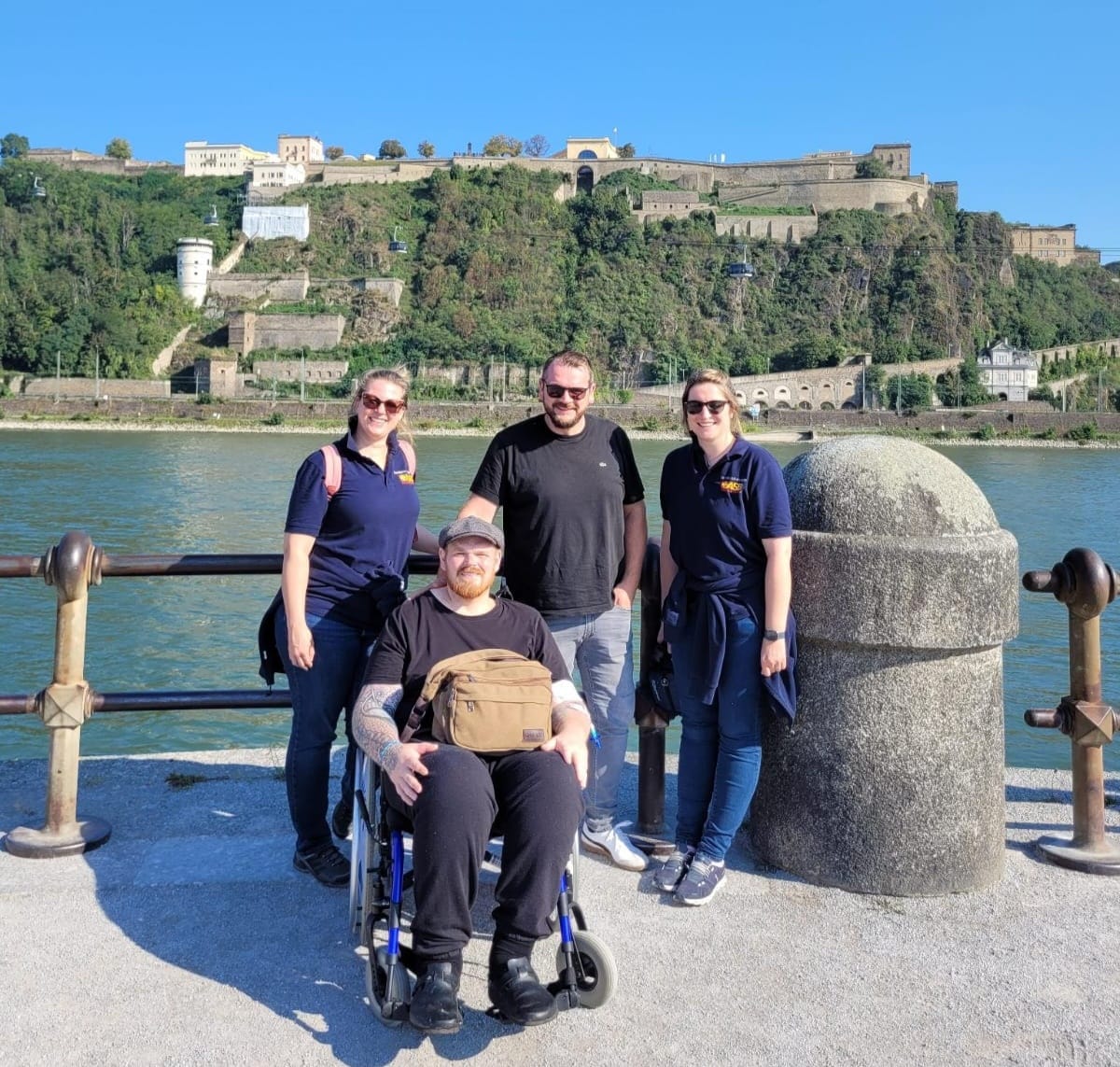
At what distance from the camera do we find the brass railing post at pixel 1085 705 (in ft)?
11.0

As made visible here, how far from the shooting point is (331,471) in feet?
10.4

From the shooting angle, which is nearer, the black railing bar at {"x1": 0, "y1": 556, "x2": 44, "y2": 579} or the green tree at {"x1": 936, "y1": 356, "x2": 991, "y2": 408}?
the black railing bar at {"x1": 0, "y1": 556, "x2": 44, "y2": 579}

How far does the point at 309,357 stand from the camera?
266 ft

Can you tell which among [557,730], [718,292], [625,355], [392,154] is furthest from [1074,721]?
[392,154]

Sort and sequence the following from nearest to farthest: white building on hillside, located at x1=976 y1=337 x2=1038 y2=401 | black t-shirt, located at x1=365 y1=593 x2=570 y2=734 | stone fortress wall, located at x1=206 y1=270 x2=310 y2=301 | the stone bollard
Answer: black t-shirt, located at x1=365 y1=593 x2=570 y2=734, the stone bollard, white building on hillside, located at x1=976 y1=337 x2=1038 y2=401, stone fortress wall, located at x1=206 y1=270 x2=310 y2=301

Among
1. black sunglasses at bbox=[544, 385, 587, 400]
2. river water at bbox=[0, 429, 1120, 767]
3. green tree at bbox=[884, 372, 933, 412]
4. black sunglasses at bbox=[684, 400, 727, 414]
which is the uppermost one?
green tree at bbox=[884, 372, 933, 412]

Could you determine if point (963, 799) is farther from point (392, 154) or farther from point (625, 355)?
point (392, 154)

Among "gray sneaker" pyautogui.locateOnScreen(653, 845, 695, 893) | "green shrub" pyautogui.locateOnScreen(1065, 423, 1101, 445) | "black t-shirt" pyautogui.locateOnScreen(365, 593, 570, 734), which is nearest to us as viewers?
"black t-shirt" pyautogui.locateOnScreen(365, 593, 570, 734)

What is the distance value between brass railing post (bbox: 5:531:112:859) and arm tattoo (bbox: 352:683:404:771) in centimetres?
110

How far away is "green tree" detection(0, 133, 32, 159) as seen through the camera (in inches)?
4584

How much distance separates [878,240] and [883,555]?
98.0 meters

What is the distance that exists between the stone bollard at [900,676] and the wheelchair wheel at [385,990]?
1.33 meters

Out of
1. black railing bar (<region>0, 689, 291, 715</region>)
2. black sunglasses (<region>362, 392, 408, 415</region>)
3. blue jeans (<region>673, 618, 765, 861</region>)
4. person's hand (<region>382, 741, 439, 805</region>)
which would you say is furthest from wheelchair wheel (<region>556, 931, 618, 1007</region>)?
black sunglasses (<region>362, 392, 408, 415</region>)

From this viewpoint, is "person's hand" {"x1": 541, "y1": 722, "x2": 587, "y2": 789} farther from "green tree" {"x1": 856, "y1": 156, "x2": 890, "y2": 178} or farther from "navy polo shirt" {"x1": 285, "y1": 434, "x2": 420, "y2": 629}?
"green tree" {"x1": 856, "y1": 156, "x2": 890, "y2": 178}
